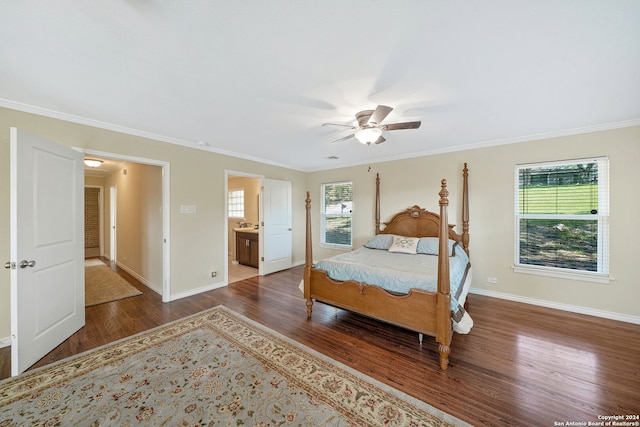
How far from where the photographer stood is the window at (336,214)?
5449 mm

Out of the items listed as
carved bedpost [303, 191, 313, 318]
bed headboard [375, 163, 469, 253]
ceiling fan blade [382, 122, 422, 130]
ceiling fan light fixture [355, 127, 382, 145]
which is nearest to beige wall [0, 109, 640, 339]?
bed headboard [375, 163, 469, 253]

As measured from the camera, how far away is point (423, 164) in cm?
437

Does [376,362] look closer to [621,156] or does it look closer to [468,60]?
[468,60]

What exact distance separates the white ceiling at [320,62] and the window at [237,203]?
3996 mm

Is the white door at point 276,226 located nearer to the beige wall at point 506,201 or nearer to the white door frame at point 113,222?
the beige wall at point 506,201

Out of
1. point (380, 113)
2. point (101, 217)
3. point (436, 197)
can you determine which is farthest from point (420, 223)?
point (101, 217)

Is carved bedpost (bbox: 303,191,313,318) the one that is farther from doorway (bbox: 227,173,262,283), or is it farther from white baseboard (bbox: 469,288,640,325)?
white baseboard (bbox: 469,288,640,325)

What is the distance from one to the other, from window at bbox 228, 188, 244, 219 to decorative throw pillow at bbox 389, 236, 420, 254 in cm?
460

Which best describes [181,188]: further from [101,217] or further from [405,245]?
[101,217]

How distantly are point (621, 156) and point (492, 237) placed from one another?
1.69m

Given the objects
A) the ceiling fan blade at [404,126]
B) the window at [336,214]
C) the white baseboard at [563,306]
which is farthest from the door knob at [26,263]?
the white baseboard at [563,306]

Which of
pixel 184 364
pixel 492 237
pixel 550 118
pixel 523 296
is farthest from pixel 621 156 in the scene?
pixel 184 364

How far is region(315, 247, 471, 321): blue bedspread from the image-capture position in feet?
7.67

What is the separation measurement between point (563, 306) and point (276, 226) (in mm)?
4864
